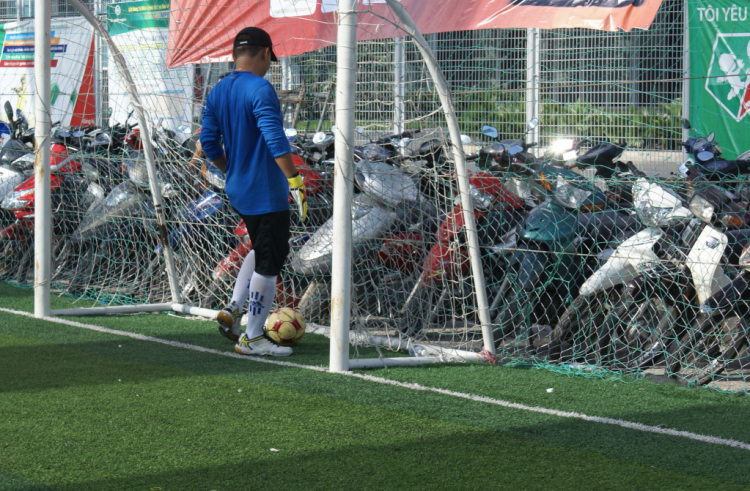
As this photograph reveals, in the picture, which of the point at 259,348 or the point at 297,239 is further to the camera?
the point at 297,239

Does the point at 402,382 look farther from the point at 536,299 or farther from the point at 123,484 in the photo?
the point at 123,484

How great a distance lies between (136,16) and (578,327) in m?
4.61

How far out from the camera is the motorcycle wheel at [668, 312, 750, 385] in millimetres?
4477

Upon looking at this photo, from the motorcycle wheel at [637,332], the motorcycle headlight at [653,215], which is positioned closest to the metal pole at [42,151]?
the motorcycle wheel at [637,332]

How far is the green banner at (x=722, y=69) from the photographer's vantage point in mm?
8812

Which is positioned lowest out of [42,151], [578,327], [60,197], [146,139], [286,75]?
[578,327]

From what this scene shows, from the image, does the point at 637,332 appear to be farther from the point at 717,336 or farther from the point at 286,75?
the point at 286,75

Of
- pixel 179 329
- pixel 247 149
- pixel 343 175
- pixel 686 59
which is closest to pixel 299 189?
pixel 343 175

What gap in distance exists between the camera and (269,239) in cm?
484

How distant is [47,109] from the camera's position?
5.91 m

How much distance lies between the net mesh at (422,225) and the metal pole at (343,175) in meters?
0.63

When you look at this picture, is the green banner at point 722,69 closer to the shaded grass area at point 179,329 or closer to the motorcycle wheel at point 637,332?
the motorcycle wheel at point 637,332

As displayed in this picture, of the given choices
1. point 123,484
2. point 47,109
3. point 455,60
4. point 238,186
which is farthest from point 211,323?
point 455,60

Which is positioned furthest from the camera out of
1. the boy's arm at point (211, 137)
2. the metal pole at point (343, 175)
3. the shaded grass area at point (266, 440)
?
the boy's arm at point (211, 137)
